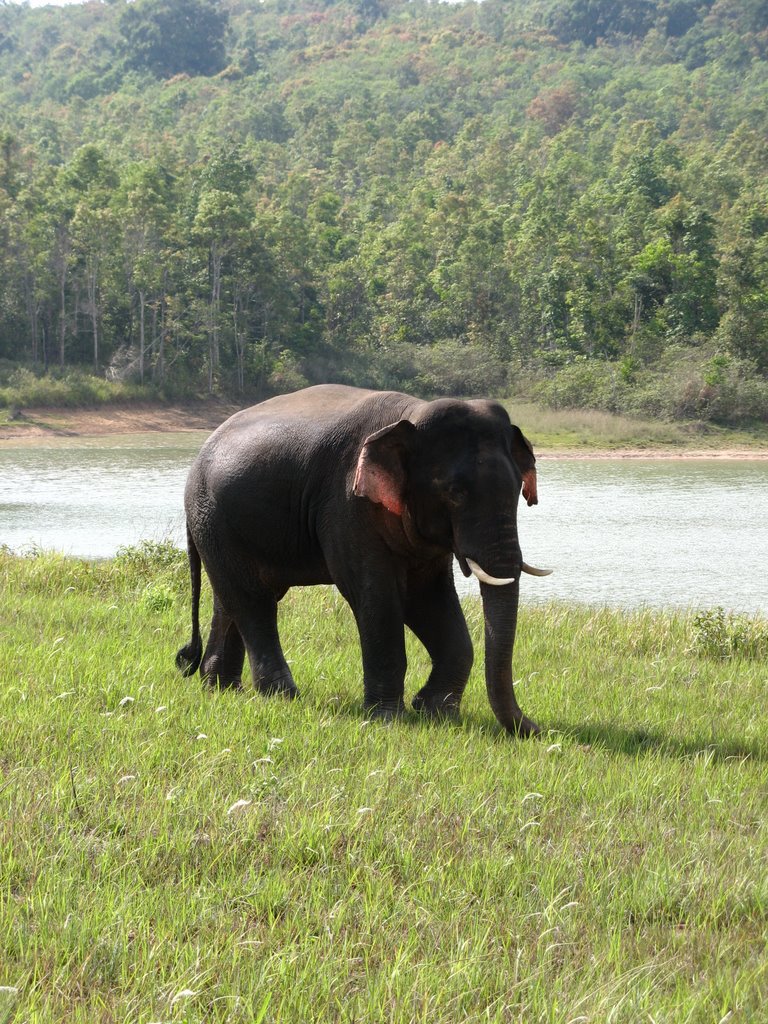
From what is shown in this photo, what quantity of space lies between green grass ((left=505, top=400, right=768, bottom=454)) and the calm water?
3047 millimetres

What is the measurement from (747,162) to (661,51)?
92.6 metres

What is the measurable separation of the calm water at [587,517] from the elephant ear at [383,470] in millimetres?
8178

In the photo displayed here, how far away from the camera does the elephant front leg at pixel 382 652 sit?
6.80 meters

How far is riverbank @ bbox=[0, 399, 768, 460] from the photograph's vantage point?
160 feet

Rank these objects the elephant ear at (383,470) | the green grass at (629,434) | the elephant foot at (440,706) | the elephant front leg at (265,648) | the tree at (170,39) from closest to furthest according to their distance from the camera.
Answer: the elephant ear at (383,470) → the elephant foot at (440,706) → the elephant front leg at (265,648) → the green grass at (629,434) → the tree at (170,39)

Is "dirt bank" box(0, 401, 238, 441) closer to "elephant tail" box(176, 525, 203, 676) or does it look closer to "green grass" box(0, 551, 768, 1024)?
"elephant tail" box(176, 525, 203, 676)

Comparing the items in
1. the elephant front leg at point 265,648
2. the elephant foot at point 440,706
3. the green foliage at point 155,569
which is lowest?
the green foliage at point 155,569

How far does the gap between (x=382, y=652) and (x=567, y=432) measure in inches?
1788

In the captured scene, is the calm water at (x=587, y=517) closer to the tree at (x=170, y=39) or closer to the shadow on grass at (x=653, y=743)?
the shadow on grass at (x=653, y=743)

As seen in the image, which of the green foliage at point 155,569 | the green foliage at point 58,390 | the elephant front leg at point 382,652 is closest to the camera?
the elephant front leg at point 382,652

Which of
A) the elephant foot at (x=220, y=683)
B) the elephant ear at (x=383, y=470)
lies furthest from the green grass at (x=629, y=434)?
the elephant ear at (x=383, y=470)

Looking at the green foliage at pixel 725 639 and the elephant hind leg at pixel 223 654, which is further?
the green foliage at pixel 725 639

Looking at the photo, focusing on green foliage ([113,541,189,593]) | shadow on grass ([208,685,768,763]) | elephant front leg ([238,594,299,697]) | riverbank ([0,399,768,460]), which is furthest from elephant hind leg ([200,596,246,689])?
riverbank ([0,399,768,460])

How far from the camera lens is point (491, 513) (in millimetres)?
6359
